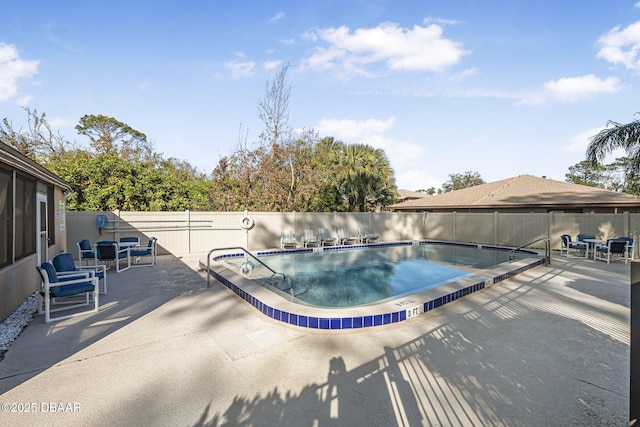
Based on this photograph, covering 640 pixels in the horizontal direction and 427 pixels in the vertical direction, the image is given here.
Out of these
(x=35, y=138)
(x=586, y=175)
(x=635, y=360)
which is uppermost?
(x=35, y=138)

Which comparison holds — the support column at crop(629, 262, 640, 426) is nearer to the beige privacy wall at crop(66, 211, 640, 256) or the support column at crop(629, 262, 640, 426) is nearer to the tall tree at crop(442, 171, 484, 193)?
the beige privacy wall at crop(66, 211, 640, 256)

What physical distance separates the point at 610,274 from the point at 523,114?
9439 millimetres

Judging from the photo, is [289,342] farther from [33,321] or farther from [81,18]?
[81,18]

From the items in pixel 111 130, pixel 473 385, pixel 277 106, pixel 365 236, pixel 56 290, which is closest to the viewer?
pixel 473 385

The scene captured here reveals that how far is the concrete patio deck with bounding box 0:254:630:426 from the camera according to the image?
2176 millimetres

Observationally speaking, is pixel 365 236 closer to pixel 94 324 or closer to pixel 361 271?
pixel 361 271

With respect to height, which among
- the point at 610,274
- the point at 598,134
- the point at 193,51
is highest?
the point at 193,51

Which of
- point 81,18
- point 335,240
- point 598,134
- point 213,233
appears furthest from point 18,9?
point 598,134

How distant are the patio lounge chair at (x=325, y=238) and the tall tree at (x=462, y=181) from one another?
36.5m

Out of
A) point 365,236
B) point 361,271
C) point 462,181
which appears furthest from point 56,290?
point 462,181

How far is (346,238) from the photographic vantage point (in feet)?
43.3

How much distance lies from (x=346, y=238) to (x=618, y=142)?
9.17 meters

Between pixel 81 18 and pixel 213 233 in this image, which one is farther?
pixel 213 233

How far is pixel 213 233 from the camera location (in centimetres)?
1112
